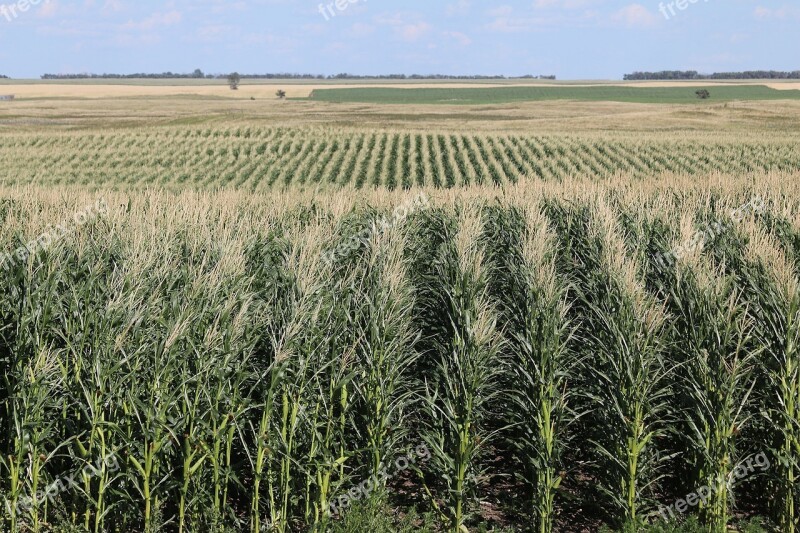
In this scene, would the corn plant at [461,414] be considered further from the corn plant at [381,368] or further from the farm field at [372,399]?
the corn plant at [381,368]

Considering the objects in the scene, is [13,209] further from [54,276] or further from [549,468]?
[549,468]

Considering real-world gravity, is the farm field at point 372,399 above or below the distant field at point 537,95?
below

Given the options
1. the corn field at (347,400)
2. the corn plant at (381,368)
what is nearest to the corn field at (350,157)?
the corn field at (347,400)

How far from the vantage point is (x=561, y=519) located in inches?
318

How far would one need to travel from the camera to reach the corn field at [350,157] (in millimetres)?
37312

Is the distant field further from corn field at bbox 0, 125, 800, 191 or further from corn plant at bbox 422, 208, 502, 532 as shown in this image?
corn plant at bbox 422, 208, 502, 532

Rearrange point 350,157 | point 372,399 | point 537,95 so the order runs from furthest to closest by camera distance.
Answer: point 537,95, point 350,157, point 372,399

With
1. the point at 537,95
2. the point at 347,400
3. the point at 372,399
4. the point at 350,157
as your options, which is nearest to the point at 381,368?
the point at 372,399

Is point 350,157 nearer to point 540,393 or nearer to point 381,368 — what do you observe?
point 381,368

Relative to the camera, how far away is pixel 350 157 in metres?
44.3

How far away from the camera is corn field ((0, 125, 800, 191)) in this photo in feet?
122

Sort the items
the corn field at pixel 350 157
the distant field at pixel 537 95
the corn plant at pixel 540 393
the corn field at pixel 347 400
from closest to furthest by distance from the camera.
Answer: the corn field at pixel 347 400 → the corn plant at pixel 540 393 → the corn field at pixel 350 157 → the distant field at pixel 537 95

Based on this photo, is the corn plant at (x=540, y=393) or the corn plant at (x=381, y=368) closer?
the corn plant at (x=540, y=393)

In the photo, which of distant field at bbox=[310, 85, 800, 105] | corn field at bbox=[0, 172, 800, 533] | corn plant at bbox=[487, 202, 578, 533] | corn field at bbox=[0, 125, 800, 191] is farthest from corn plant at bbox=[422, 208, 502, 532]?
→ distant field at bbox=[310, 85, 800, 105]
